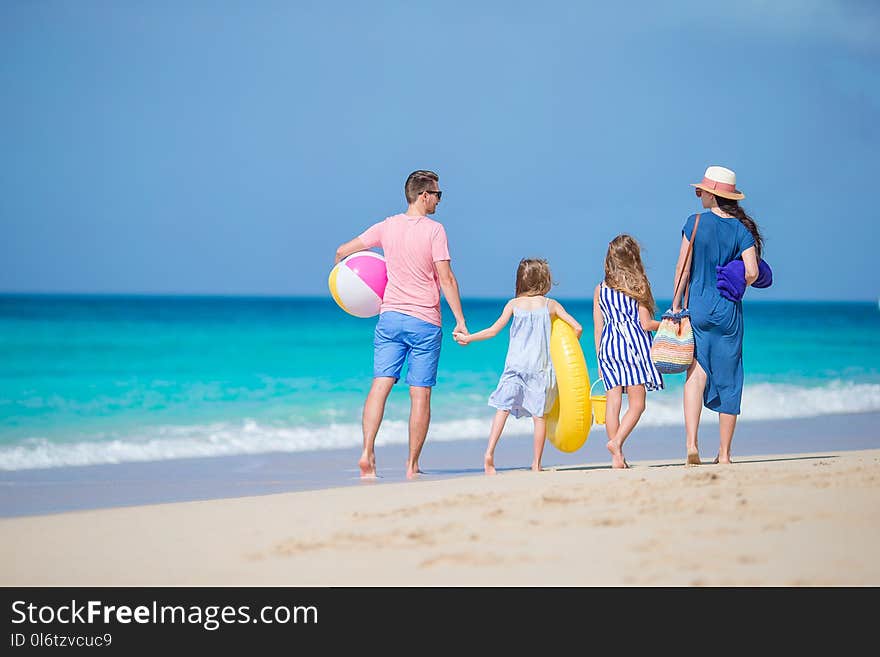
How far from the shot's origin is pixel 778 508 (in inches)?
166

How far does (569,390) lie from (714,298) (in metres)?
1.01

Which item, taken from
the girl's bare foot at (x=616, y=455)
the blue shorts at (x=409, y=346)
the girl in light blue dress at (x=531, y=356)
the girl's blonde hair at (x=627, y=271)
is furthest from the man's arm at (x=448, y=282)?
the girl's bare foot at (x=616, y=455)

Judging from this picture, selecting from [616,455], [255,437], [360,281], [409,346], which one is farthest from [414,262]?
[255,437]

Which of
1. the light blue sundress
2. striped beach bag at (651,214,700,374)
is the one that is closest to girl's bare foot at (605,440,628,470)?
the light blue sundress

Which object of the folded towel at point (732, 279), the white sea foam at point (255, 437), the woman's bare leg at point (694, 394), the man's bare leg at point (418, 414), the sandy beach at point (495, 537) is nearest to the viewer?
the sandy beach at point (495, 537)

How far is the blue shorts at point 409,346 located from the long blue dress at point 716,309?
1468mm

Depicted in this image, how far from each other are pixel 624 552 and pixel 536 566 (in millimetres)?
337

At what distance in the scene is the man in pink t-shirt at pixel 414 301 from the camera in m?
5.90

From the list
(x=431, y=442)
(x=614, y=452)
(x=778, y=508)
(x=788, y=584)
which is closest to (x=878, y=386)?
(x=431, y=442)

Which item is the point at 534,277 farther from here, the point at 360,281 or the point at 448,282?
the point at 360,281

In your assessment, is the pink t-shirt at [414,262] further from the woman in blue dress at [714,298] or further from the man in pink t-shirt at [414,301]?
the woman in blue dress at [714,298]

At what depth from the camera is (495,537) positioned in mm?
3896
